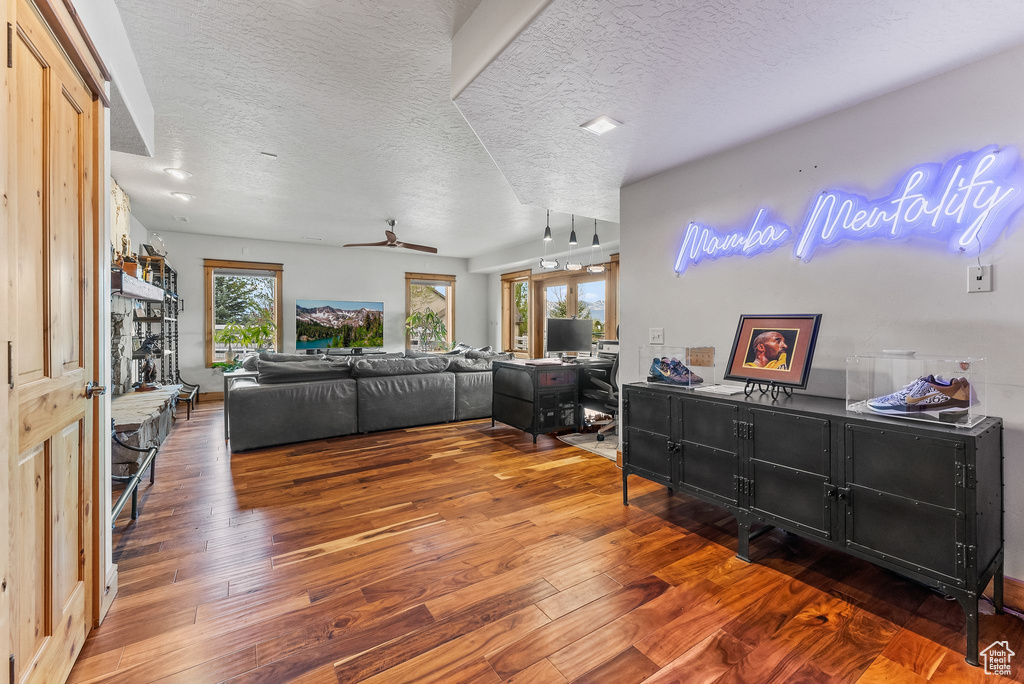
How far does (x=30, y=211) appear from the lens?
1.23 m

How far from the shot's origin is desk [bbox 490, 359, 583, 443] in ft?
14.7

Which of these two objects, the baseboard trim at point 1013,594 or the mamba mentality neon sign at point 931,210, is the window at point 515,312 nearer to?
the mamba mentality neon sign at point 931,210

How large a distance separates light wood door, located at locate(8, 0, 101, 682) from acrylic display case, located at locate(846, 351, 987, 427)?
294 centimetres

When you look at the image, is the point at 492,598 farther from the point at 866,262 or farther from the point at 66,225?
the point at 866,262

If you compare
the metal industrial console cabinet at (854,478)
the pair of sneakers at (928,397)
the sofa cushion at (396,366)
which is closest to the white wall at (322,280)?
the sofa cushion at (396,366)

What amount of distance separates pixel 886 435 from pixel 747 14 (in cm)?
171

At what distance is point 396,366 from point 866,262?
4.00 metres

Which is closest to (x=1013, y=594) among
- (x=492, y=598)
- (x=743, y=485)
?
(x=743, y=485)

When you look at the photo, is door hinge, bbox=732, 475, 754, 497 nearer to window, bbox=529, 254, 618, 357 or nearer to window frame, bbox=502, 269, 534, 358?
window, bbox=529, 254, 618, 357

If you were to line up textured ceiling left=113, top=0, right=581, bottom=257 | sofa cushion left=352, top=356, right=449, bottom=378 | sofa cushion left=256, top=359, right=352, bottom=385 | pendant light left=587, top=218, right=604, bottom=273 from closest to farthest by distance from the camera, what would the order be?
textured ceiling left=113, top=0, right=581, bottom=257 < sofa cushion left=256, top=359, right=352, bottom=385 < sofa cushion left=352, top=356, right=449, bottom=378 < pendant light left=587, top=218, right=604, bottom=273

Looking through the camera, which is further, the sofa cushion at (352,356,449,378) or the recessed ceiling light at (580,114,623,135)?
the sofa cushion at (352,356,449,378)

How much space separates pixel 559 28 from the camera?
67.4 inches

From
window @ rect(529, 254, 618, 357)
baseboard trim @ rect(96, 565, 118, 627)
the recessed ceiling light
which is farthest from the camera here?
window @ rect(529, 254, 618, 357)

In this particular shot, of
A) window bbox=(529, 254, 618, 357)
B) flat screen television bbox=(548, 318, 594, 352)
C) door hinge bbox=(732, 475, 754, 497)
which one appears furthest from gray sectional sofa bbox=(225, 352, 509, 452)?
door hinge bbox=(732, 475, 754, 497)
